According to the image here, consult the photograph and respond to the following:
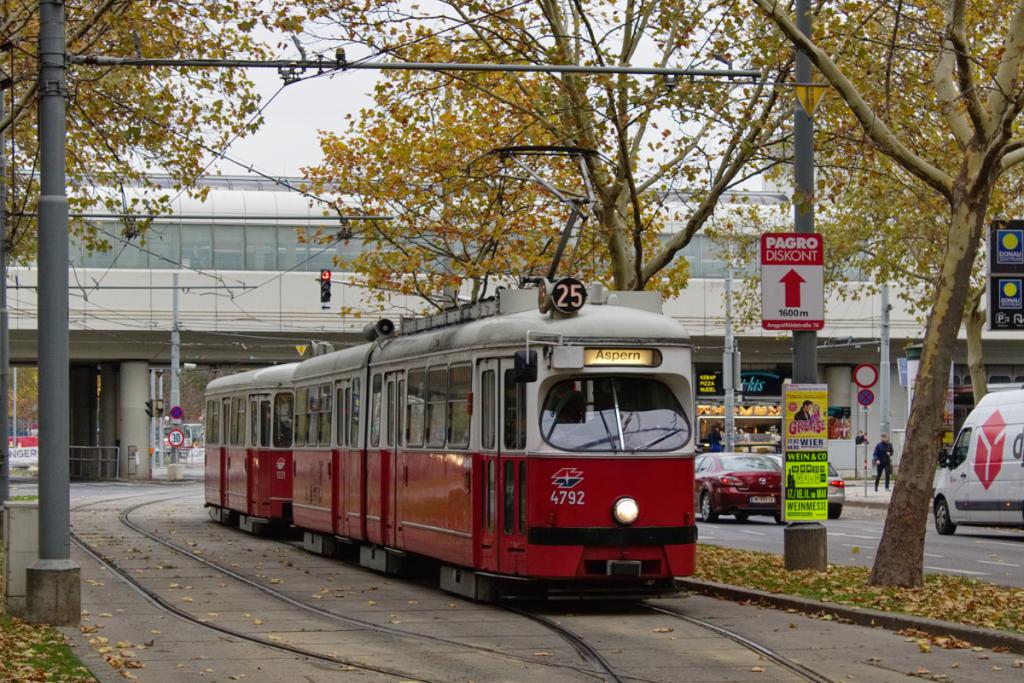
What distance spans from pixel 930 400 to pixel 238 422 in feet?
56.5

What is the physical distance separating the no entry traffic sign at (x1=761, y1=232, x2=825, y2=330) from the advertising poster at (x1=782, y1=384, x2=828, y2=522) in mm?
741

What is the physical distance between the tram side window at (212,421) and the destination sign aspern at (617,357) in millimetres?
18952

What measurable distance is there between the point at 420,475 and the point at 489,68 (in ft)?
14.8

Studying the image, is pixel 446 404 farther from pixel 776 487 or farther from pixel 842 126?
pixel 776 487

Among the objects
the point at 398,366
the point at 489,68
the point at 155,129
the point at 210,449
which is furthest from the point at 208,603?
the point at 210,449

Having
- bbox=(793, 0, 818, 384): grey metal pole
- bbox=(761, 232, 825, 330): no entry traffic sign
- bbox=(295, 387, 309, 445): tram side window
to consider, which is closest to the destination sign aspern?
bbox=(761, 232, 825, 330): no entry traffic sign

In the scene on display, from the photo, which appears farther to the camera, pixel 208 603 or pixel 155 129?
pixel 155 129

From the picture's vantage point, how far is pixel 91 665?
11461 mm

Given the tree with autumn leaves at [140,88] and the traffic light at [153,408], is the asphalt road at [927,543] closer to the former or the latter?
the tree with autumn leaves at [140,88]

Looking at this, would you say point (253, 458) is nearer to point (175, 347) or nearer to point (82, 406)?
point (175, 347)

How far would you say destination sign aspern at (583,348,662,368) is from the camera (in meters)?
15.6

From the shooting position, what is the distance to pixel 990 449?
2875 cm

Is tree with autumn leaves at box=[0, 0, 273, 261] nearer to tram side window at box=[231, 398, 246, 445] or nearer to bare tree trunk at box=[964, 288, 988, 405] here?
tram side window at box=[231, 398, 246, 445]

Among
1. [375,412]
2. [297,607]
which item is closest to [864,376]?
[375,412]
